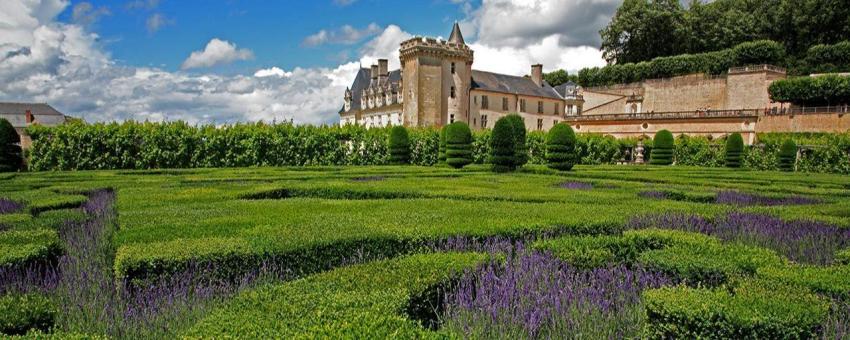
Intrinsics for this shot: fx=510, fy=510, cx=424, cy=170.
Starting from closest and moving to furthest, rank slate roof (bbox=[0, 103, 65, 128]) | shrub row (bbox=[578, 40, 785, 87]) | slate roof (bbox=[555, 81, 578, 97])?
shrub row (bbox=[578, 40, 785, 87]) < slate roof (bbox=[0, 103, 65, 128]) < slate roof (bbox=[555, 81, 578, 97])

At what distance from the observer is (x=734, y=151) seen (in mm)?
33438

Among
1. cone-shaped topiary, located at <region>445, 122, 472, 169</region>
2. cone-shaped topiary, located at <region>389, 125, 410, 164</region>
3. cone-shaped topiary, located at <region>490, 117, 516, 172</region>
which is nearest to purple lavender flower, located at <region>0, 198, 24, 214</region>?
cone-shaped topiary, located at <region>490, 117, 516, 172</region>

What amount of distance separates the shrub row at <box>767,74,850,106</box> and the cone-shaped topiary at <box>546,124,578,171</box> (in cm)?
3304

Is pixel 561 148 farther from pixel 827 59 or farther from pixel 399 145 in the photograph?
pixel 827 59

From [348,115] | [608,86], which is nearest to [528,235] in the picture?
[608,86]

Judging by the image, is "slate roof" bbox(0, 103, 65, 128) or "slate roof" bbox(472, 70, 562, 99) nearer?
"slate roof" bbox(0, 103, 65, 128)

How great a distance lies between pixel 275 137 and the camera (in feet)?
88.7

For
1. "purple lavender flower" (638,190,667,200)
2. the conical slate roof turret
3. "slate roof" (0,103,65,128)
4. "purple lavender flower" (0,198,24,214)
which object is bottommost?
"purple lavender flower" (638,190,667,200)

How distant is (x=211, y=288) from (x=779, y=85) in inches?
2101

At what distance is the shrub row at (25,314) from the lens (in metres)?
3.29

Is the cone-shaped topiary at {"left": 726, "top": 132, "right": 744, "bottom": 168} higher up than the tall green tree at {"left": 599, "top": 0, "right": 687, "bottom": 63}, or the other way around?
the tall green tree at {"left": 599, "top": 0, "right": 687, "bottom": 63}

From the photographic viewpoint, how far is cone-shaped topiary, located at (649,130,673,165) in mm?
36594

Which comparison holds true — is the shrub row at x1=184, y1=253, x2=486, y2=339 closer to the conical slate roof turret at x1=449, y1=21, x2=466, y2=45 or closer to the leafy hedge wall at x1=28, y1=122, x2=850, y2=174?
the leafy hedge wall at x1=28, y1=122, x2=850, y2=174

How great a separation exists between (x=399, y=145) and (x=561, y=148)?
9.81 meters
